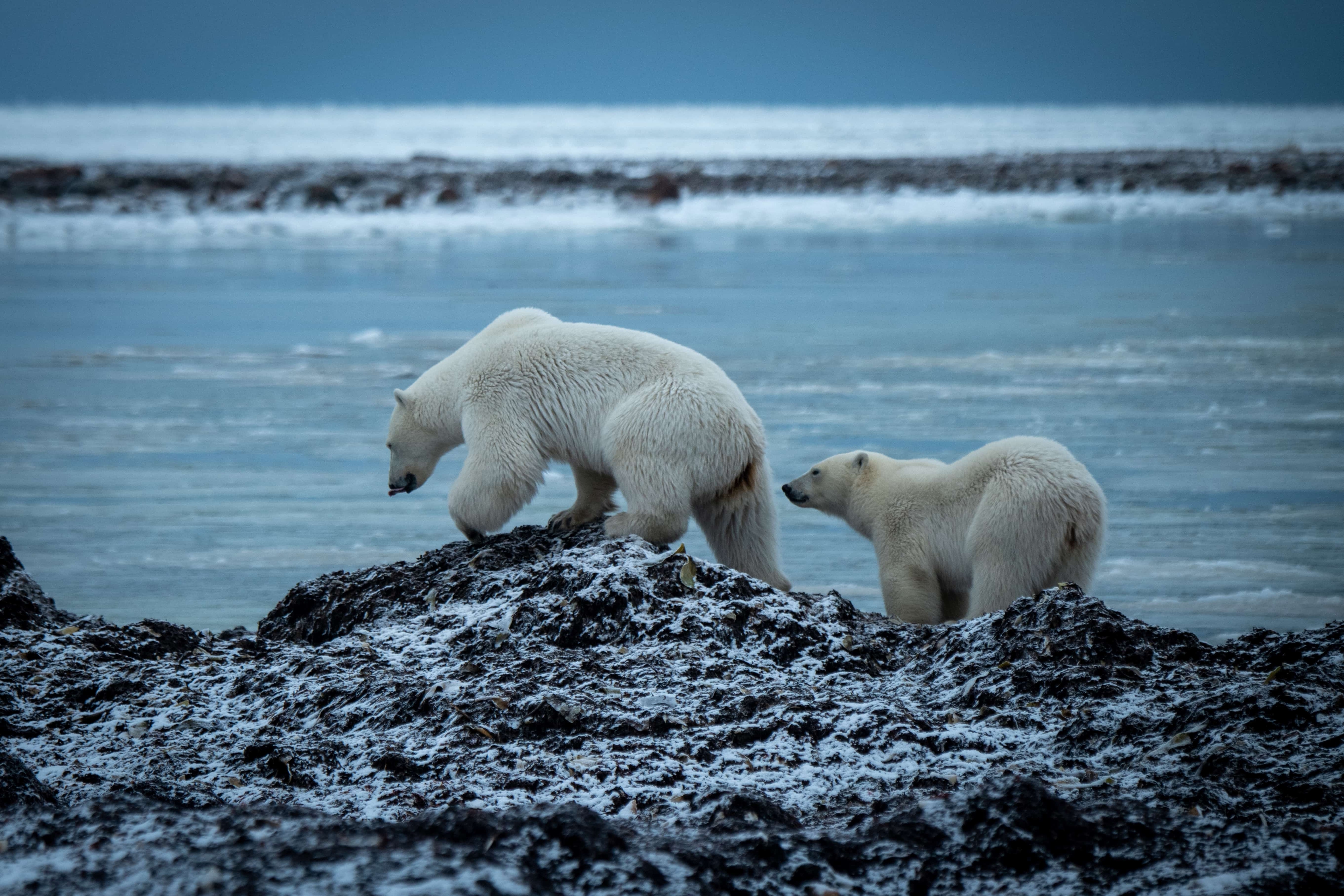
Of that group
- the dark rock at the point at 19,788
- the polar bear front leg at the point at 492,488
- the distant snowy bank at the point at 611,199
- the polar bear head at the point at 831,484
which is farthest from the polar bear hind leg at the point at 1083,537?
the distant snowy bank at the point at 611,199

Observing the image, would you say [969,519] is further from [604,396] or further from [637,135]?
[637,135]

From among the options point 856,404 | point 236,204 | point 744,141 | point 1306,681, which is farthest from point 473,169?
point 1306,681

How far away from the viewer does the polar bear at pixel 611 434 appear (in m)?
3.90

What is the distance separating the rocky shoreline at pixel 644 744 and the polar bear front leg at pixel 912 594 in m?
0.31

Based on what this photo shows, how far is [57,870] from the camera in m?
2.04

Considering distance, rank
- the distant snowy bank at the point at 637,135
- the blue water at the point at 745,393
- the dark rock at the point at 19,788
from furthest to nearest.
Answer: the distant snowy bank at the point at 637,135 < the blue water at the point at 745,393 < the dark rock at the point at 19,788

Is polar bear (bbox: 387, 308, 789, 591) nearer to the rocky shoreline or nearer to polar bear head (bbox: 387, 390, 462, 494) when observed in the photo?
polar bear head (bbox: 387, 390, 462, 494)

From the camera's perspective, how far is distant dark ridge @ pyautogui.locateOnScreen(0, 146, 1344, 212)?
77.4ft

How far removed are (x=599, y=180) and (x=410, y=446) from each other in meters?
23.8

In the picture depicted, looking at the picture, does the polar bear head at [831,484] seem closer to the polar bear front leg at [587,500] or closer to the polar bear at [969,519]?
the polar bear at [969,519]

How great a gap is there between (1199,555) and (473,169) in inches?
1198

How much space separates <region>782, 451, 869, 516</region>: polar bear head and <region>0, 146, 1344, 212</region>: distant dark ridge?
64.1 feet

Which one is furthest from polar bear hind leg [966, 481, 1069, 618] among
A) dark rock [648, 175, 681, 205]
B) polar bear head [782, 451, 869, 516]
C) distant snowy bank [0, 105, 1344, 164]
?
distant snowy bank [0, 105, 1344, 164]

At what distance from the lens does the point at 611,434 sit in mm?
3961
